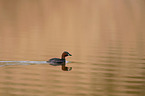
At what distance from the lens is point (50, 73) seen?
49.3 feet

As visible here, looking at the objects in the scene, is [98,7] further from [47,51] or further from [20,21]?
[47,51]

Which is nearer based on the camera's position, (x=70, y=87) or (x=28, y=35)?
(x=70, y=87)

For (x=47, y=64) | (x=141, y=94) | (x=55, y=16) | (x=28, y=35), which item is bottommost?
(x=141, y=94)

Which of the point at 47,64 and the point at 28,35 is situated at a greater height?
the point at 28,35

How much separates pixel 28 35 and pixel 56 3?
81.7 ft

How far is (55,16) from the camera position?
42219 millimetres

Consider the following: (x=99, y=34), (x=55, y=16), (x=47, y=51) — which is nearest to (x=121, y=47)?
(x=47, y=51)

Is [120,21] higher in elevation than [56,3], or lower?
lower

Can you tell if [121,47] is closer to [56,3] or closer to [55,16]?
[55,16]

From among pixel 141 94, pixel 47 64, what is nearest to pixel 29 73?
pixel 47 64

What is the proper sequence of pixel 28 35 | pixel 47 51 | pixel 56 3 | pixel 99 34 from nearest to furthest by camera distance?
pixel 47 51 < pixel 28 35 < pixel 99 34 < pixel 56 3

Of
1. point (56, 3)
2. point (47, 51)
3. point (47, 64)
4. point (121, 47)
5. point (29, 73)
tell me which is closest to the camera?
point (29, 73)

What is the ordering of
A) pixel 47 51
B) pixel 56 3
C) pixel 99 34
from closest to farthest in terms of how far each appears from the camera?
pixel 47 51
pixel 99 34
pixel 56 3

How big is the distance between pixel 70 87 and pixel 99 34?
52.1 ft
